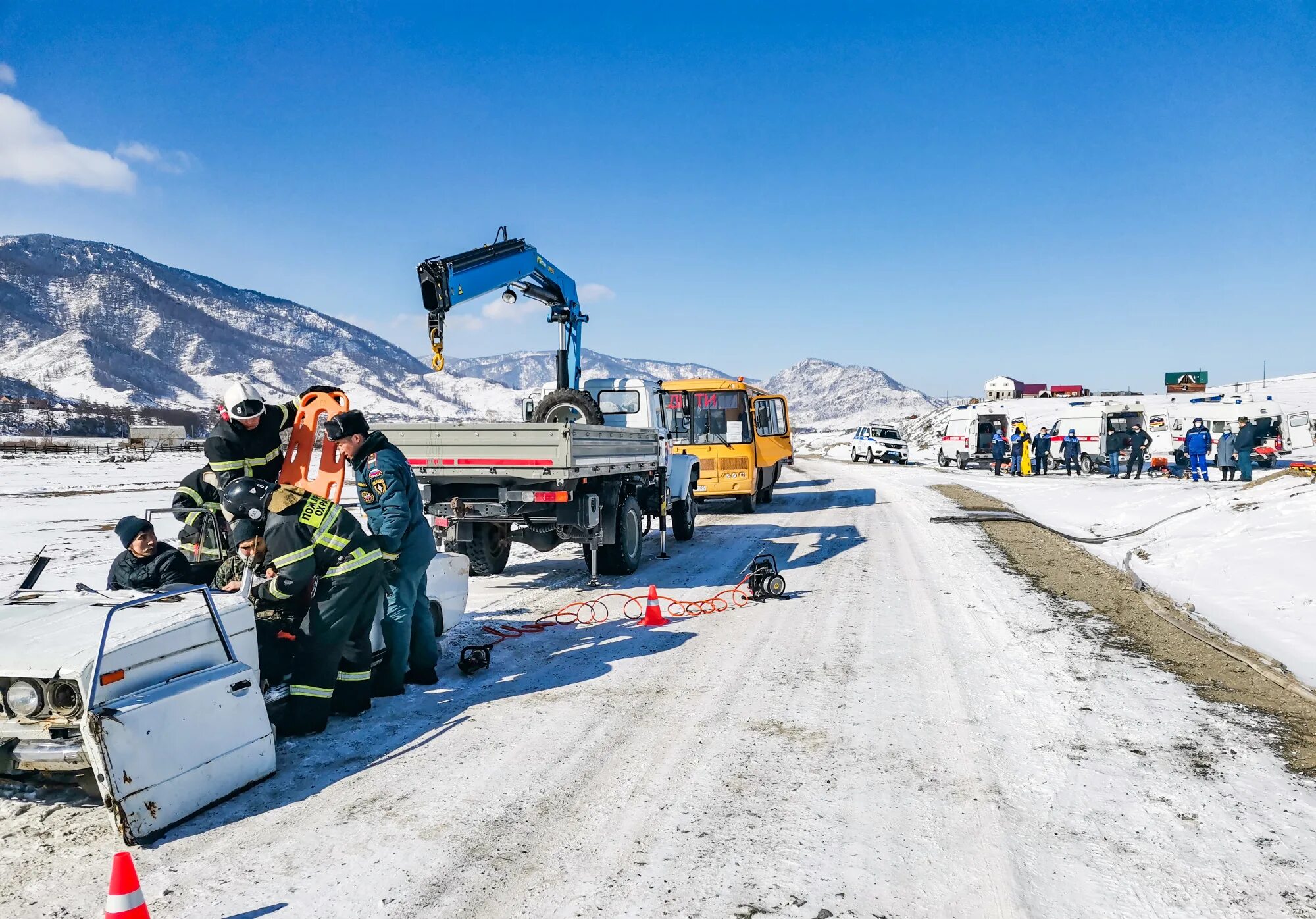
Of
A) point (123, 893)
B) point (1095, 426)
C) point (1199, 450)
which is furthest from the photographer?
point (1095, 426)

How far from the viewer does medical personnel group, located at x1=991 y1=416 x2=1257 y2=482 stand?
21.4m

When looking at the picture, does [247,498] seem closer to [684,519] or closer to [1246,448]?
[684,519]

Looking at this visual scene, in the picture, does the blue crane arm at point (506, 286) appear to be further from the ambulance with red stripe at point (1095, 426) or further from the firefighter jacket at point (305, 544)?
the ambulance with red stripe at point (1095, 426)

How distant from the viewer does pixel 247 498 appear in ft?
15.7

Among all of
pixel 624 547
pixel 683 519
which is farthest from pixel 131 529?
pixel 683 519

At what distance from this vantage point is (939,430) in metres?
37.0

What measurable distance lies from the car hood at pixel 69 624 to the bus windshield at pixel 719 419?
40.8ft

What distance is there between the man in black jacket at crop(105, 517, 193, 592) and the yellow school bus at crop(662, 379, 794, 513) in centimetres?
1143

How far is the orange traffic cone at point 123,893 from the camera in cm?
259

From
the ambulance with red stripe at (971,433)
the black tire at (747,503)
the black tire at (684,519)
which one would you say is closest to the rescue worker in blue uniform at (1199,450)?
the ambulance with red stripe at (971,433)

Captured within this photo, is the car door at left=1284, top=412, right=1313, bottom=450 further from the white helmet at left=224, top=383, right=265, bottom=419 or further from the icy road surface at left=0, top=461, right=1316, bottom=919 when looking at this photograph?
the white helmet at left=224, top=383, right=265, bottom=419

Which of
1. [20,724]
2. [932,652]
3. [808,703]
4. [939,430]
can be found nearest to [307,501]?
[20,724]

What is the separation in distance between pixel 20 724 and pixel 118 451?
1834 inches

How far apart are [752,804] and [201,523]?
4019 mm
